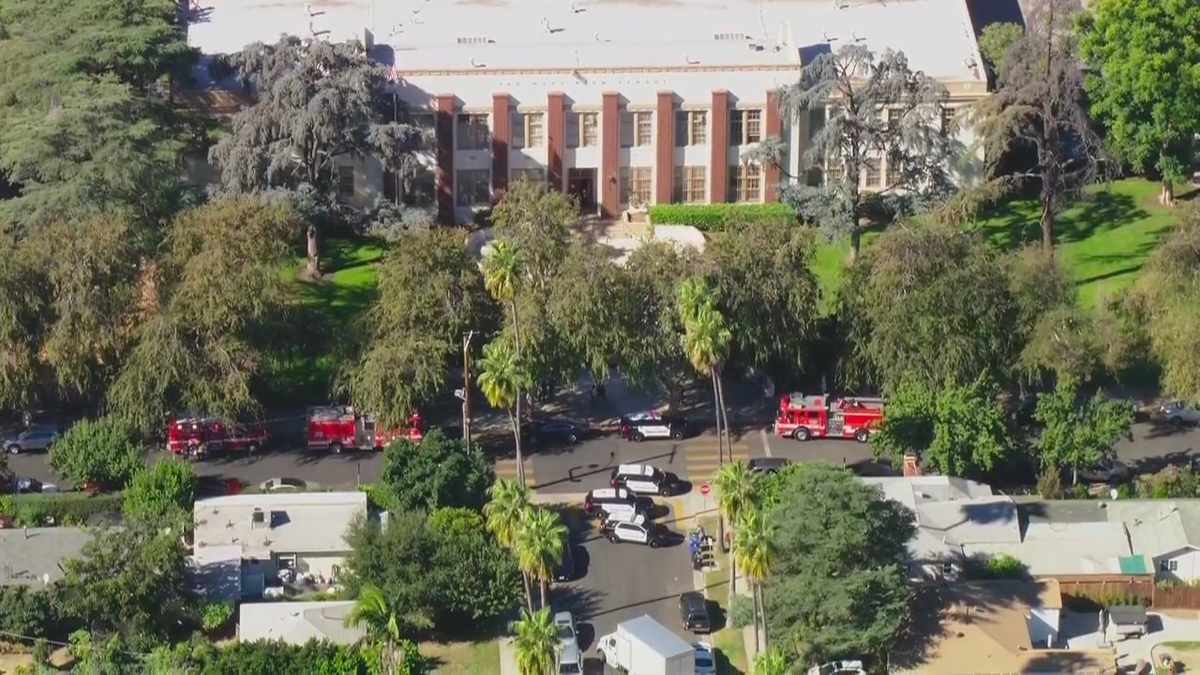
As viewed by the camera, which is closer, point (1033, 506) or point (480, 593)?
point (480, 593)

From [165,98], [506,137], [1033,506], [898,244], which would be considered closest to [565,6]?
[506,137]

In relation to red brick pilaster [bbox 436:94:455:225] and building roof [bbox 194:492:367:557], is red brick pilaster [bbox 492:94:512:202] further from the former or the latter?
building roof [bbox 194:492:367:557]

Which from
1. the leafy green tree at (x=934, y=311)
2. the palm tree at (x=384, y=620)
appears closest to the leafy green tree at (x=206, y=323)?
the palm tree at (x=384, y=620)

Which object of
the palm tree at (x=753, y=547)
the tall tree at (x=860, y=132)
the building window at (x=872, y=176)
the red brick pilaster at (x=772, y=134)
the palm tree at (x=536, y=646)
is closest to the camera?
the palm tree at (x=536, y=646)

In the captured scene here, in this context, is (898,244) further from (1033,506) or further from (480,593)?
(480,593)

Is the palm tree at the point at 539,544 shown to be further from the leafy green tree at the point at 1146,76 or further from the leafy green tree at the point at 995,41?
the leafy green tree at the point at 995,41

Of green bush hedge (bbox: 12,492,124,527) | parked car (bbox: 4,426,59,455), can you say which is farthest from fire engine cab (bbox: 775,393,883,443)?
parked car (bbox: 4,426,59,455)
